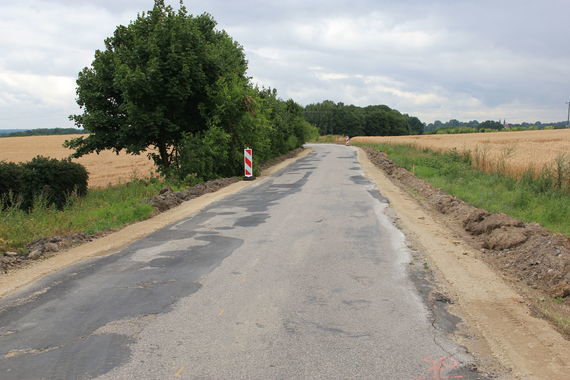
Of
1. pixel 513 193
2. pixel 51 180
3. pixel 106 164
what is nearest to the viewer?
pixel 513 193

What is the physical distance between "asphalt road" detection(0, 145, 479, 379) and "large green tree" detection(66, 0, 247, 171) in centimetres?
1231

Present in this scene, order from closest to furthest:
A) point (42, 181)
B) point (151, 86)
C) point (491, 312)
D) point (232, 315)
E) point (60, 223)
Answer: point (232, 315) < point (491, 312) < point (60, 223) < point (42, 181) < point (151, 86)

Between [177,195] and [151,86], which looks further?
[151,86]

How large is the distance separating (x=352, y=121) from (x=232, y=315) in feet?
458

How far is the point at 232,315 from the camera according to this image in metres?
5.11

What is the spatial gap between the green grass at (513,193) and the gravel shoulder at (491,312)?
258 centimetres

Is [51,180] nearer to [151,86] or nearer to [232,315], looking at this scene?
[151,86]

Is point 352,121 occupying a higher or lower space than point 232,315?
higher

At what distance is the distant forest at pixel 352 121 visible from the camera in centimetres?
14188

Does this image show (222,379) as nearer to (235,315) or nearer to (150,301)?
(235,315)

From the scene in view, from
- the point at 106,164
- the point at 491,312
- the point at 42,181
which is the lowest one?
the point at 106,164

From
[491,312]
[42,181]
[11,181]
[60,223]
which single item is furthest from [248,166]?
[491,312]

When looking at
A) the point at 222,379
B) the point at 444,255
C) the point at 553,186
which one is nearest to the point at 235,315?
the point at 222,379

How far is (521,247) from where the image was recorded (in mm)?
8305
